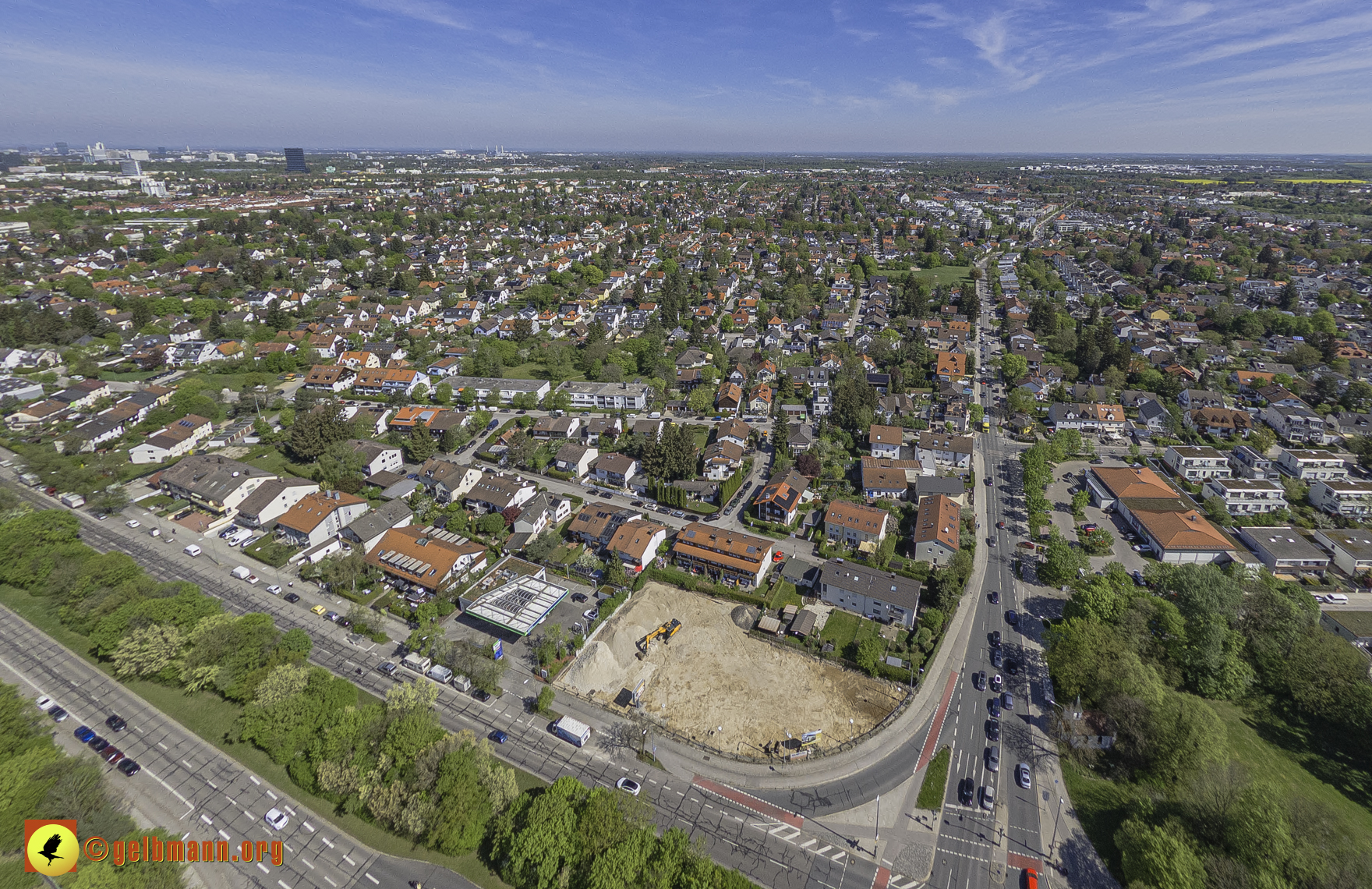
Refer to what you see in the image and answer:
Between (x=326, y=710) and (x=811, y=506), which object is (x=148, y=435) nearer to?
(x=326, y=710)

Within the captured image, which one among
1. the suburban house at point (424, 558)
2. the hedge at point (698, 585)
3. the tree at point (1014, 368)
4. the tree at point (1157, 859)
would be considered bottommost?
the hedge at point (698, 585)

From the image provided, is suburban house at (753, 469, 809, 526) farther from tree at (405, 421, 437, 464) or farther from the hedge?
tree at (405, 421, 437, 464)

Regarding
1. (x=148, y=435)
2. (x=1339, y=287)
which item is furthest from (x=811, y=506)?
(x=1339, y=287)

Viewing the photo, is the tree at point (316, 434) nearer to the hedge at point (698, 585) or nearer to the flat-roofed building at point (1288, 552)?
the hedge at point (698, 585)

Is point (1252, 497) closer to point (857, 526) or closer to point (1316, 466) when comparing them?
point (1316, 466)

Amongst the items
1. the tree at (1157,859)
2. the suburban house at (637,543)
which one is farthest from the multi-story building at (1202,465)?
→ the suburban house at (637,543)

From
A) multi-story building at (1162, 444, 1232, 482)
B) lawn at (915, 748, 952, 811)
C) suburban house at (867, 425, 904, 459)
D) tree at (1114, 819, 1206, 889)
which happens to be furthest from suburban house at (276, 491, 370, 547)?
multi-story building at (1162, 444, 1232, 482)
